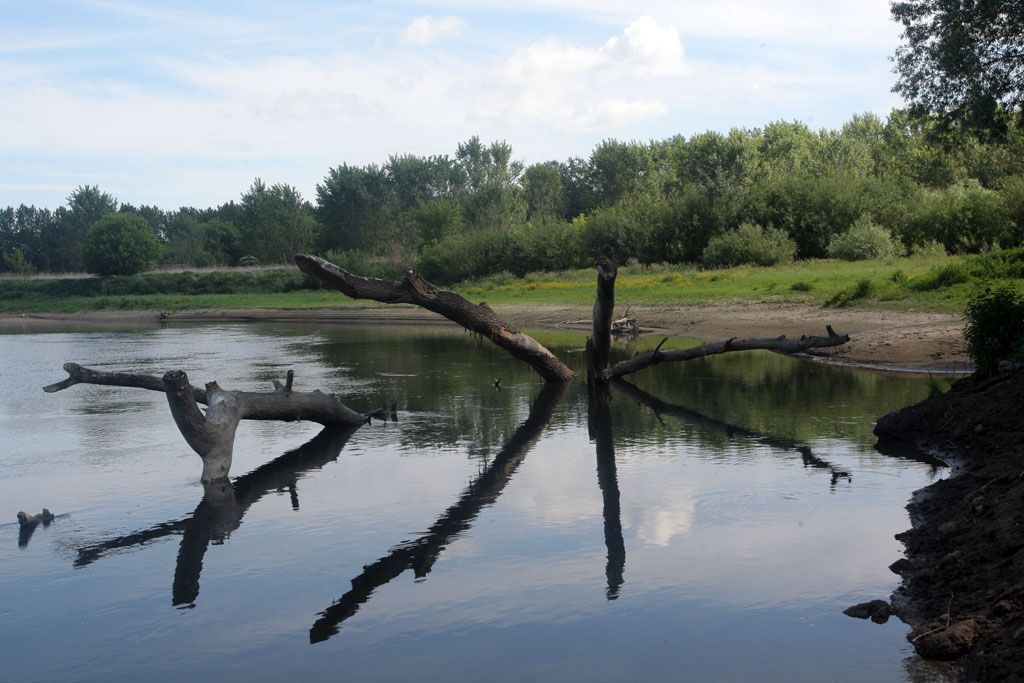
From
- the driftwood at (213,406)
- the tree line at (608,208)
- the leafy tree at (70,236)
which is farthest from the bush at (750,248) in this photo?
the leafy tree at (70,236)

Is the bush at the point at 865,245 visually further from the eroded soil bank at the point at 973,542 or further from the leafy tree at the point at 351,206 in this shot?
the leafy tree at the point at 351,206

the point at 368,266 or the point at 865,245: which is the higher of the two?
the point at 368,266

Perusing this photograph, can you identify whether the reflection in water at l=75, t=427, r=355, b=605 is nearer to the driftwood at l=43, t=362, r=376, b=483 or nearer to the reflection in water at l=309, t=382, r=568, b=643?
Result: the driftwood at l=43, t=362, r=376, b=483

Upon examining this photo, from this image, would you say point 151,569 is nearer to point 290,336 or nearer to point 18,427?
point 18,427

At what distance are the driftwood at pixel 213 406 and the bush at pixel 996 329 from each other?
411 inches

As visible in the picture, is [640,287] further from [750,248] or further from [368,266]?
[368,266]

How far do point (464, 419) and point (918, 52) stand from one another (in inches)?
557

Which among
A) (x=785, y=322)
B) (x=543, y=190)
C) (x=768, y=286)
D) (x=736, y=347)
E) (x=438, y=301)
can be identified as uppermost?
(x=543, y=190)

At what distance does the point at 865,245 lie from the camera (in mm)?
Answer: 47688

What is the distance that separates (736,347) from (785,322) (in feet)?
41.9

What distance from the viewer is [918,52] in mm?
25234

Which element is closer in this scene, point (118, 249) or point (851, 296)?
point (851, 296)

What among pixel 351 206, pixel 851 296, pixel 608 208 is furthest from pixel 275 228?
pixel 851 296

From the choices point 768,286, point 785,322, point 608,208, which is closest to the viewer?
point 785,322
